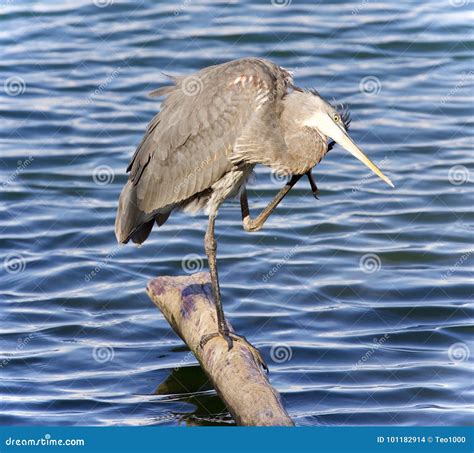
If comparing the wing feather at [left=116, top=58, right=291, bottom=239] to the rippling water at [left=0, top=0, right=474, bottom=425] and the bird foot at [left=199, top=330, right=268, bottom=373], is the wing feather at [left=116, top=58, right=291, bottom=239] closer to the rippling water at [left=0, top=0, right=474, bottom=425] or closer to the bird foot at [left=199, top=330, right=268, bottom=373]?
the bird foot at [left=199, top=330, right=268, bottom=373]

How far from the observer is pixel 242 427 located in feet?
26.8

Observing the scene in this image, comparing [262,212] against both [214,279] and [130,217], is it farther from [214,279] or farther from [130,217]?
[130,217]

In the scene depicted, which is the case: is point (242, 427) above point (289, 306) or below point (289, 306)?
below

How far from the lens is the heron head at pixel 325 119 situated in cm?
954

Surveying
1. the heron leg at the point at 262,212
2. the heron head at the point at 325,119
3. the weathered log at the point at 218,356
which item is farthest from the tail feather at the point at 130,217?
the heron head at the point at 325,119

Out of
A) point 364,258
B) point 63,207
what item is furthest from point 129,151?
point 364,258

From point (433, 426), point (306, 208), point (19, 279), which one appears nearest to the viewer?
point (433, 426)

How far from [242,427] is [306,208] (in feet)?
27.3

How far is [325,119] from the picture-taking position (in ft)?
31.7

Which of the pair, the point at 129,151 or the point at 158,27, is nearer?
the point at 129,151

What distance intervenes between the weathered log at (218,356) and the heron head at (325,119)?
5.79ft

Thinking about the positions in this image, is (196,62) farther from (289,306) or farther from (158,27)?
(289,306)

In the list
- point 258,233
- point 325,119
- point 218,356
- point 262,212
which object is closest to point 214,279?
point 218,356

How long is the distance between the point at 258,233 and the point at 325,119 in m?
5.84
